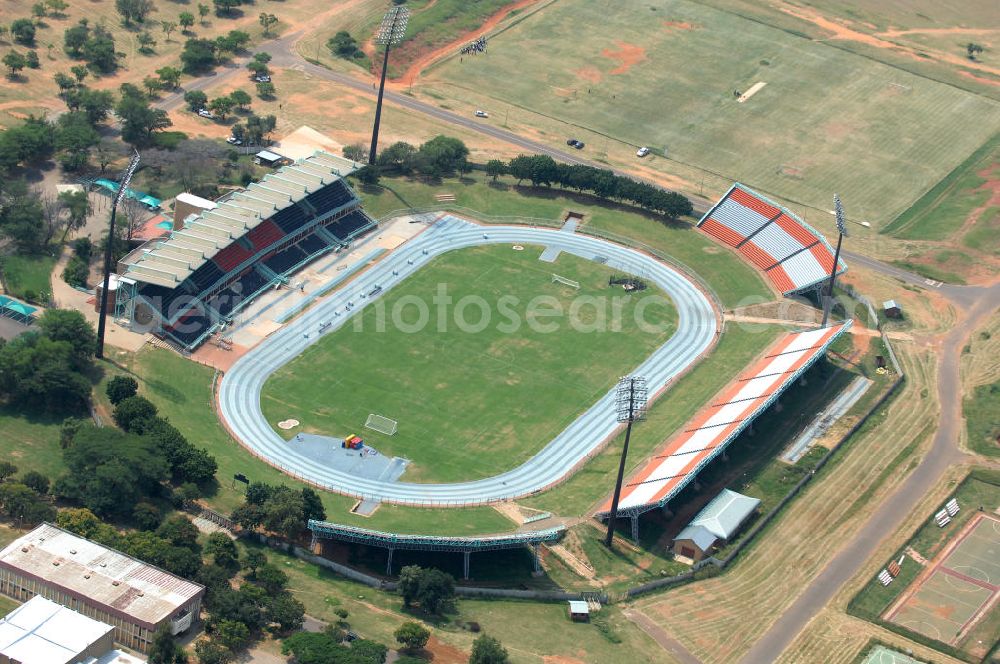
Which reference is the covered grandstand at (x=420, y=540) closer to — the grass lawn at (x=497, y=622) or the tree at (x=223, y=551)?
the grass lawn at (x=497, y=622)

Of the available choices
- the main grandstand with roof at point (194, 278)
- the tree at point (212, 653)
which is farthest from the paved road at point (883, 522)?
the main grandstand with roof at point (194, 278)

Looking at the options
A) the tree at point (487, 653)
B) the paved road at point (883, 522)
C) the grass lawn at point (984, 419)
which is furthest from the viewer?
the grass lawn at point (984, 419)

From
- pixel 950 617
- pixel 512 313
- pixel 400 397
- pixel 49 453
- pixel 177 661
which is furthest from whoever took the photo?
pixel 512 313

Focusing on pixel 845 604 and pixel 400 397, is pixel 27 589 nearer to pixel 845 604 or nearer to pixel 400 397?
pixel 400 397

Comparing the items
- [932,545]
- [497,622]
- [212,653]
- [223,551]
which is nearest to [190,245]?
[223,551]

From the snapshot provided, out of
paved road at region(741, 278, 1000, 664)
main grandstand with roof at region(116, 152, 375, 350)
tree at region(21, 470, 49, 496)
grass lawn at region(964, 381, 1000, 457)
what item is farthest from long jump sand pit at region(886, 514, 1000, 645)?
main grandstand with roof at region(116, 152, 375, 350)

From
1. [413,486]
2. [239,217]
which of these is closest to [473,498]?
[413,486]
